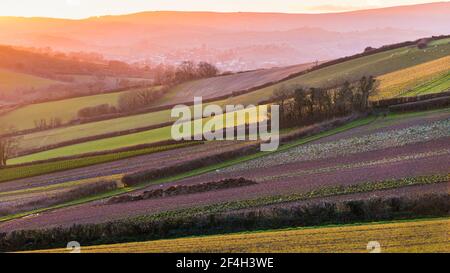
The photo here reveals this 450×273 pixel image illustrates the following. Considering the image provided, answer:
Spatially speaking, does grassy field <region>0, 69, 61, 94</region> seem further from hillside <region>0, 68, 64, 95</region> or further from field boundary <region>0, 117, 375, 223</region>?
field boundary <region>0, 117, 375, 223</region>

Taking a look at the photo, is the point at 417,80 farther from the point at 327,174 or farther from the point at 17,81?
the point at 17,81

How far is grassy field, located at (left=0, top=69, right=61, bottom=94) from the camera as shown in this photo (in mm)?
134000

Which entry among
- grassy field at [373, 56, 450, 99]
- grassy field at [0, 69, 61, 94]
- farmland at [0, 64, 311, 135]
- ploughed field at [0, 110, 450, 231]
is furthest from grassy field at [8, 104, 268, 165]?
grassy field at [0, 69, 61, 94]

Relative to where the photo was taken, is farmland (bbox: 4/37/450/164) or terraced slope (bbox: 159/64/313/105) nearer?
farmland (bbox: 4/37/450/164)

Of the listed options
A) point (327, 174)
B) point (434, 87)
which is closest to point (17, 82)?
point (434, 87)

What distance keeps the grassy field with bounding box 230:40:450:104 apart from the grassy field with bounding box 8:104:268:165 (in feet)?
46.1

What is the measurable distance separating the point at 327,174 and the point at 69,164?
29.7 m

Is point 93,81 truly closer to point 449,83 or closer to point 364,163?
point 449,83

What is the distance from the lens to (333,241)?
1702cm

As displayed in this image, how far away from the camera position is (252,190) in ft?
99.9
